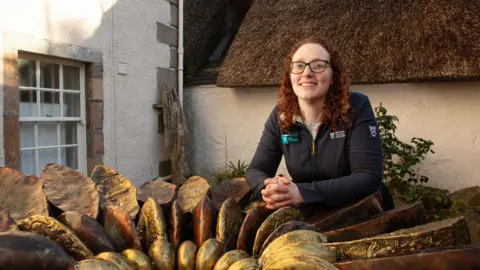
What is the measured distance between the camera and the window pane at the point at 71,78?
414 centimetres

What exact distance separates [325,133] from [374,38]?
13.1 ft

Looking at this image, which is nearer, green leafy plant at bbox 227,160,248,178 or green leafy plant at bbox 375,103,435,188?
green leafy plant at bbox 375,103,435,188

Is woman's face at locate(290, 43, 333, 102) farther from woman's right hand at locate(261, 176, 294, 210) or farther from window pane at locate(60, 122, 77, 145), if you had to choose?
window pane at locate(60, 122, 77, 145)

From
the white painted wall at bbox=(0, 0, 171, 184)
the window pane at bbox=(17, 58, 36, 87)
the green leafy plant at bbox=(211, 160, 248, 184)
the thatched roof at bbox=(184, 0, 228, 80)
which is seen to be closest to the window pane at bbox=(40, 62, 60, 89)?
the window pane at bbox=(17, 58, 36, 87)

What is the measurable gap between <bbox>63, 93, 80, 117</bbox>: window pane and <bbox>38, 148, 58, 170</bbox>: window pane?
16.4 inches

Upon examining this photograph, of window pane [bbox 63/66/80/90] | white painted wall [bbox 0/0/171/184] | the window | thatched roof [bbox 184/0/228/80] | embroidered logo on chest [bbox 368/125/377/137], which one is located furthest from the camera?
thatched roof [bbox 184/0/228/80]

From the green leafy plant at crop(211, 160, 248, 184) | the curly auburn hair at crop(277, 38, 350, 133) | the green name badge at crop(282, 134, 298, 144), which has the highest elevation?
the curly auburn hair at crop(277, 38, 350, 133)

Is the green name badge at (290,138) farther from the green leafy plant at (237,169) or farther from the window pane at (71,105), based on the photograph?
the green leafy plant at (237,169)

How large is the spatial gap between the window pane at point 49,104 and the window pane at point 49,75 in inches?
3.3

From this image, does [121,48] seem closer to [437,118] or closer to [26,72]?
[26,72]

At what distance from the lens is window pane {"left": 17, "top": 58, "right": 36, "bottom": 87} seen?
3.62 meters

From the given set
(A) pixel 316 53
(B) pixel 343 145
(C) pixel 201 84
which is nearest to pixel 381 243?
(B) pixel 343 145

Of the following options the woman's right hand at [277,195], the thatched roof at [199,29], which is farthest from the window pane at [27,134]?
the woman's right hand at [277,195]

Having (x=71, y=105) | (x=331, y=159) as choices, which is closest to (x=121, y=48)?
(x=71, y=105)
